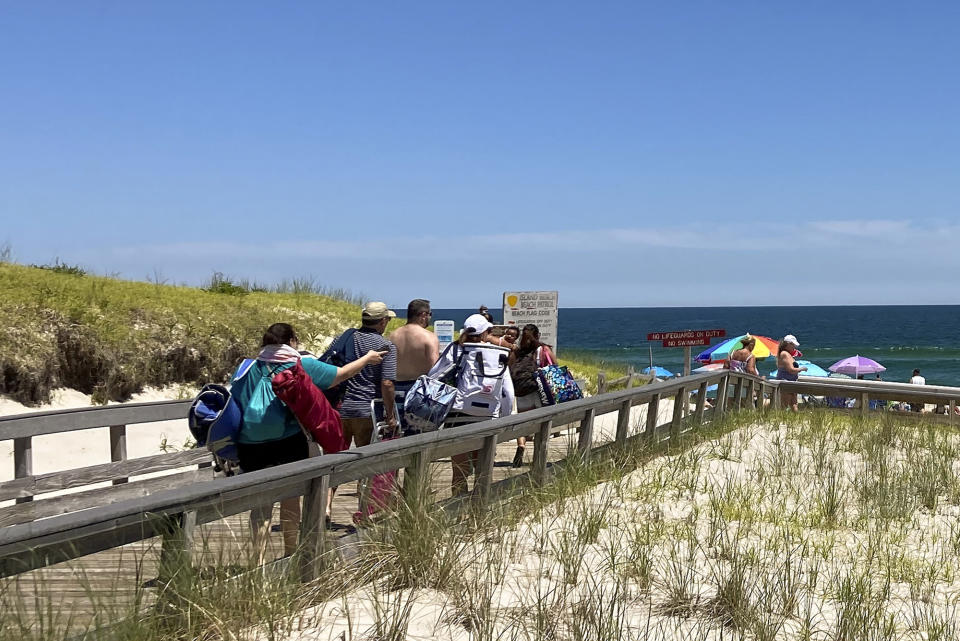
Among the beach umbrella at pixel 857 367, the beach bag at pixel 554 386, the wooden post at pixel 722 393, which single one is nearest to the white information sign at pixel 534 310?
the wooden post at pixel 722 393

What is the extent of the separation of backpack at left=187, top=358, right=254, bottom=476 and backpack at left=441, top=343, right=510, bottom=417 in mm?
2208

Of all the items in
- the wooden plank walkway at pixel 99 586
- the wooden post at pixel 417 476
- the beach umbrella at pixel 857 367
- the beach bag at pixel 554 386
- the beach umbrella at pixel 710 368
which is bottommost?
the beach umbrella at pixel 857 367

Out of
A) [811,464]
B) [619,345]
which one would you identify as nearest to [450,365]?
[811,464]

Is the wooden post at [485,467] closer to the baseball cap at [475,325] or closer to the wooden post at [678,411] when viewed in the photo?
the baseball cap at [475,325]

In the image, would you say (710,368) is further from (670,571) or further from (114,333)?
(670,571)

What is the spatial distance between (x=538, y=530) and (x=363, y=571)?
160 centimetres

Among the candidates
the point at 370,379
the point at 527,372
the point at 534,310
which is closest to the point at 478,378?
the point at 370,379

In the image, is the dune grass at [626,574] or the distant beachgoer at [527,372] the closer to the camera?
the dune grass at [626,574]

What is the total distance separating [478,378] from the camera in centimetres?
755

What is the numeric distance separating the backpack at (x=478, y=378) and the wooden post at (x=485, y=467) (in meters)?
1.04

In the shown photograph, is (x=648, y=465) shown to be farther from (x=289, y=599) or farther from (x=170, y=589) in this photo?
(x=170, y=589)

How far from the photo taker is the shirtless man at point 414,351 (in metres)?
7.98

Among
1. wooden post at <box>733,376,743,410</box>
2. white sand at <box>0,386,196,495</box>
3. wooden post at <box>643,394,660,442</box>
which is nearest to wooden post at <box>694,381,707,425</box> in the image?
wooden post at <box>643,394,660,442</box>

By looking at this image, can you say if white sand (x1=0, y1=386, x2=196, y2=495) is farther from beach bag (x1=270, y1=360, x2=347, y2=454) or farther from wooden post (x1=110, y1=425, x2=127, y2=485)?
beach bag (x1=270, y1=360, x2=347, y2=454)
